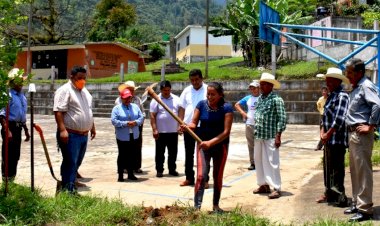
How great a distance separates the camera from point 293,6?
31.9 metres

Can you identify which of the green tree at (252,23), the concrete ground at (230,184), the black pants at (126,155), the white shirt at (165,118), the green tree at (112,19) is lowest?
the concrete ground at (230,184)

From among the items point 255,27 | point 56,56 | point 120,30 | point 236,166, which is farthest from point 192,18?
point 236,166

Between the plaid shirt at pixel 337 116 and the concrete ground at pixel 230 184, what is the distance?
2.62 ft

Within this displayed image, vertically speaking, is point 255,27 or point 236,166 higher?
point 255,27

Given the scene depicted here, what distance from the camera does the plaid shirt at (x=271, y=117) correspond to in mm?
5902

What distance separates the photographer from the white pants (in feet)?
19.6

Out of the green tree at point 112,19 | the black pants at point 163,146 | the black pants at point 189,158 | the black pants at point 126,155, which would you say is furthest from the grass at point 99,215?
the green tree at point 112,19

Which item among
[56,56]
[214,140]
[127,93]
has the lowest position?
[214,140]

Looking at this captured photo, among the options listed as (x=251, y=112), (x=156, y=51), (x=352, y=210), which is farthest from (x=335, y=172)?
(x=156, y=51)

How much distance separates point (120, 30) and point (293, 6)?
823 inches

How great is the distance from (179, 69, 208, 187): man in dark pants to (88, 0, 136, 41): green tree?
1493 inches

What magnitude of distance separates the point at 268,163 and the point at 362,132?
1.65 metres

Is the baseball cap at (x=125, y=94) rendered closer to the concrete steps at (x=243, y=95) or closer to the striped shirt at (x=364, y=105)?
the striped shirt at (x=364, y=105)

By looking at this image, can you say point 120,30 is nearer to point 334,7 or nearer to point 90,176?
point 334,7
